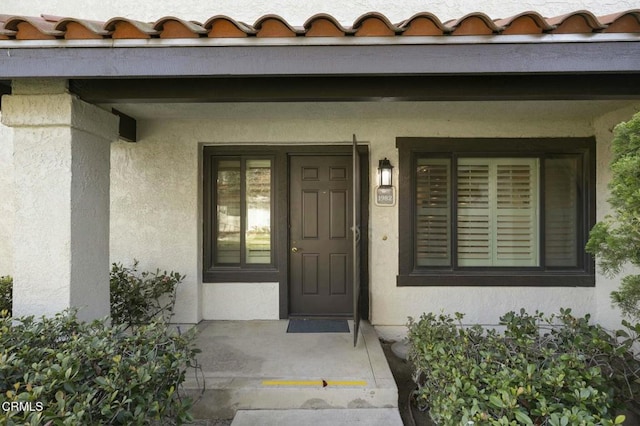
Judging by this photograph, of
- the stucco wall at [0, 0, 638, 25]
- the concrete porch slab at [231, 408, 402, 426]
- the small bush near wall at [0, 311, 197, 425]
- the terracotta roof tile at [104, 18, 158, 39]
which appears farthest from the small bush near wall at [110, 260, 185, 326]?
the stucco wall at [0, 0, 638, 25]

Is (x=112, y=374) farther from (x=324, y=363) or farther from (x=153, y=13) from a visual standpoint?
(x=153, y=13)

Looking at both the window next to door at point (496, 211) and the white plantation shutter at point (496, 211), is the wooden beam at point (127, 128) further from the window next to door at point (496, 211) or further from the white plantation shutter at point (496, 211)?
the white plantation shutter at point (496, 211)

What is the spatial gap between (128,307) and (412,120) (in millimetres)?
4188

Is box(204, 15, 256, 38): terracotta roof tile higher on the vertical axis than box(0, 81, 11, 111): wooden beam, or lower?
higher

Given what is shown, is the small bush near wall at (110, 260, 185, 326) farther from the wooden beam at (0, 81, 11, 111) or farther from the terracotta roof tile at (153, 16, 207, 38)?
the terracotta roof tile at (153, 16, 207, 38)

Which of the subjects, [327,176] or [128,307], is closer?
[128,307]

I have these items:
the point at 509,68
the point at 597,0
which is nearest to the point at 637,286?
the point at 509,68

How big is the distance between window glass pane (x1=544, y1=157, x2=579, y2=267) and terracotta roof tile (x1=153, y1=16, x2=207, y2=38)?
14.8 feet

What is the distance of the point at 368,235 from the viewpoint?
15.3ft

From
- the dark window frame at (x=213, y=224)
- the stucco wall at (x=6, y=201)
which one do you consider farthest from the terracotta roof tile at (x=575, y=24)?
the stucco wall at (x=6, y=201)

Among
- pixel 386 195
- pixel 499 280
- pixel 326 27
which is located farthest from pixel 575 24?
pixel 499 280

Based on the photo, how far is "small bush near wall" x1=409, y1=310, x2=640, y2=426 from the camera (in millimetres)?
1903

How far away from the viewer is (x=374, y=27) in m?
2.38

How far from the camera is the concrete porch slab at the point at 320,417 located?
9.02 ft
